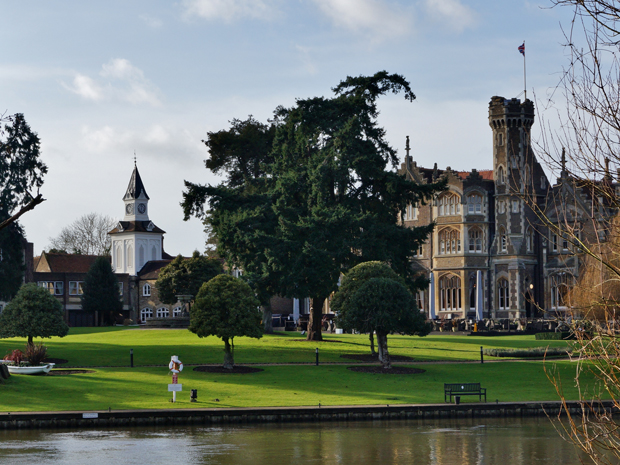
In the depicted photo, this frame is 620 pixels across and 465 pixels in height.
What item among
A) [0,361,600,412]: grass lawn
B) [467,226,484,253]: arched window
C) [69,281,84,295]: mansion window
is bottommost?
[0,361,600,412]: grass lawn

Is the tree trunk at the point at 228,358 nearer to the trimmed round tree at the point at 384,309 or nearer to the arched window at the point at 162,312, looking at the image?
the trimmed round tree at the point at 384,309

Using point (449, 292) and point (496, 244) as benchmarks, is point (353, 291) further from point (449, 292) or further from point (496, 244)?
point (449, 292)

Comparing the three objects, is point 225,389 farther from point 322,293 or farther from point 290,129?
point 290,129

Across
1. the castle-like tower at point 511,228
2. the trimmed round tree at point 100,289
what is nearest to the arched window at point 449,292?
the castle-like tower at point 511,228

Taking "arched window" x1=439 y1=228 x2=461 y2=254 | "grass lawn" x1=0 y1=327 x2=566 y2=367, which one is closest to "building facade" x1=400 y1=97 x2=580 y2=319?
"arched window" x1=439 y1=228 x2=461 y2=254

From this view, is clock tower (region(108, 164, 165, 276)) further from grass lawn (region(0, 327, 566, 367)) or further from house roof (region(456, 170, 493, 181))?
grass lawn (region(0, 327, 566, 367))

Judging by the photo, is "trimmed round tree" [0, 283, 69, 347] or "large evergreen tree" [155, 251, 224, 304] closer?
"trimmed round tree" [0, 283, 69, 347]

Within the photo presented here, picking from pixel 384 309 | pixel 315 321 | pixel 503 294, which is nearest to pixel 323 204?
pixel 315 321

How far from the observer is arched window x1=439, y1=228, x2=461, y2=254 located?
69500 millimetres

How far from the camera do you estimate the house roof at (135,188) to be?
331 ft

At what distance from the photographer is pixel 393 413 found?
980 inches

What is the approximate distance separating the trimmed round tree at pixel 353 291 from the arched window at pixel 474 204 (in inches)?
1281

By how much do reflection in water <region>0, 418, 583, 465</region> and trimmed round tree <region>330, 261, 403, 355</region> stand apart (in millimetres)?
11726

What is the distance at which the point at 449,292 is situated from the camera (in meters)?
70.1
